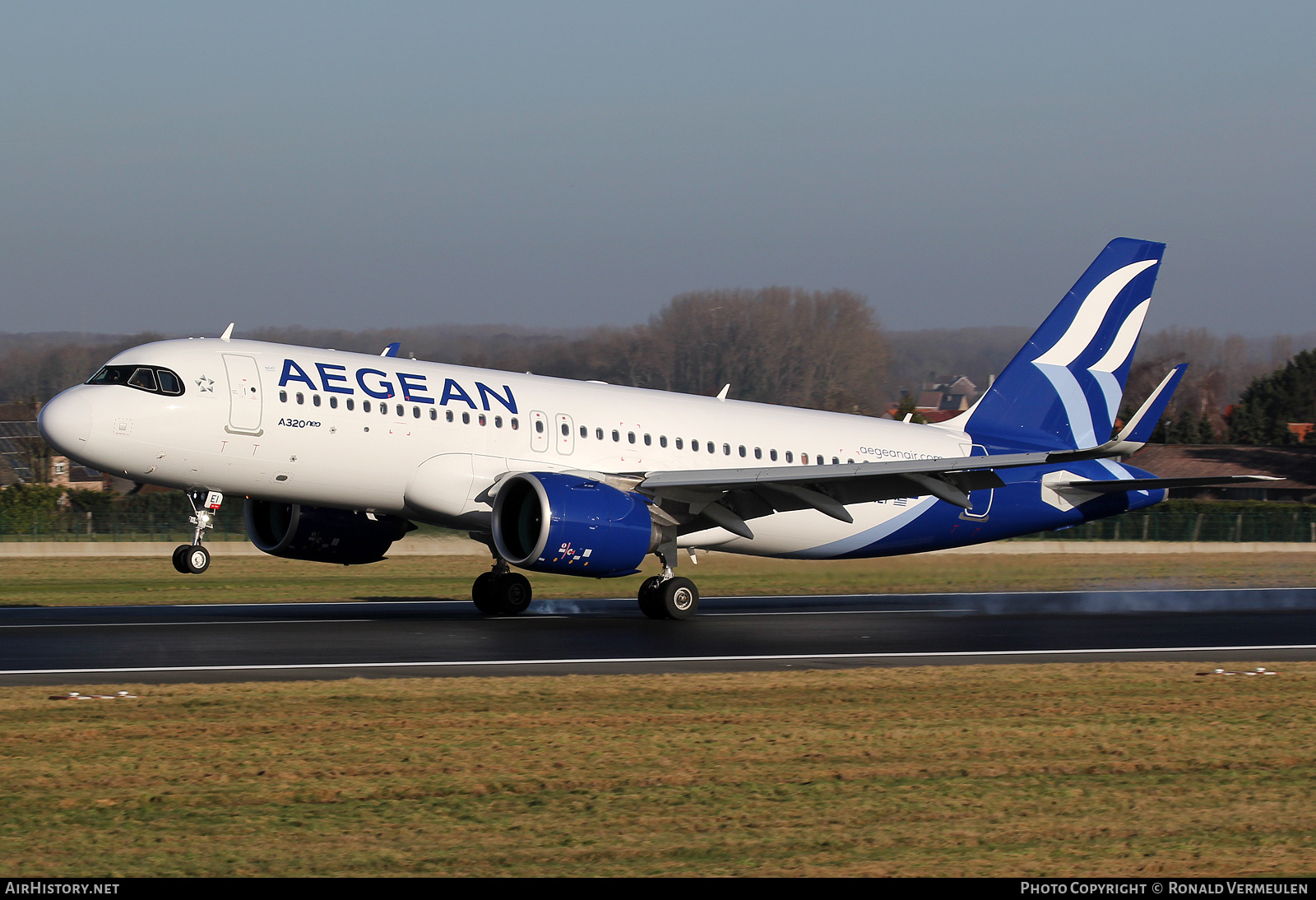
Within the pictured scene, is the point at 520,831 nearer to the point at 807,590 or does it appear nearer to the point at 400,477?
the point at 400,477

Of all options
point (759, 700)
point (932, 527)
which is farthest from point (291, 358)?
point (932, 527)

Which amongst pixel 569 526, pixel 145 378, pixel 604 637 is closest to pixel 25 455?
pixel 145 378

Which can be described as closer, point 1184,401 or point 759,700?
point 759,700

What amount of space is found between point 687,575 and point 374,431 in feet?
45.7

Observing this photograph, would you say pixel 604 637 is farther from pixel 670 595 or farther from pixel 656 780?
pixel 656 780

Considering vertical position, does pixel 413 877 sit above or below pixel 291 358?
below

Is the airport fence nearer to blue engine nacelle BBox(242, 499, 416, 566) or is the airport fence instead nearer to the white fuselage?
blue engine nacelle BBox(242, 499, 416, 566)

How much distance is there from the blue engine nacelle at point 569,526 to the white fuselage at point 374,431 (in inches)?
37.6

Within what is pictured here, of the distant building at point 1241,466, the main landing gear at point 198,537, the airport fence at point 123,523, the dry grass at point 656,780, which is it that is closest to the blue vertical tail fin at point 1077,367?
the dry grass at point 656,780

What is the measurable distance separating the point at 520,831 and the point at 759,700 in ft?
20.0

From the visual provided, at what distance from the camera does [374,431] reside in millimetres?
23141

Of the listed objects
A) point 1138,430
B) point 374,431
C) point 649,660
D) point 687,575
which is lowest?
point 687,575

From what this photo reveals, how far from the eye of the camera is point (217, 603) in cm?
2994

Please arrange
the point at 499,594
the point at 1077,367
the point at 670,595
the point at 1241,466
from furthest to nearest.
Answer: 1. the point at 1241,466
2. the point at 1077,367
3. the point at 499,594
4. the point at 670,595
